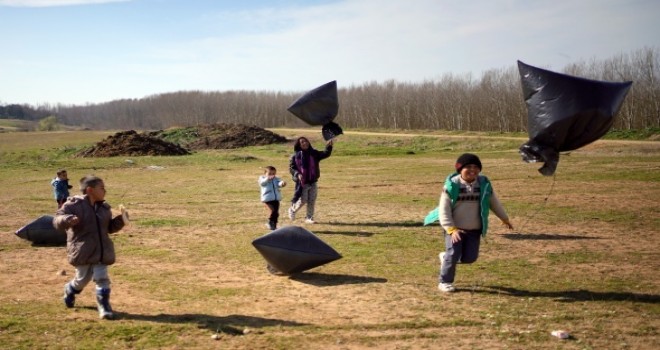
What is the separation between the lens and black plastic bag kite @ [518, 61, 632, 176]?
884 cm

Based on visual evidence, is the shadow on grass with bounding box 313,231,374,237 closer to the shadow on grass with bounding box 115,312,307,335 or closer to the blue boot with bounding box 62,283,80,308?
the shadow on grass with bounding box 115,312,307,335

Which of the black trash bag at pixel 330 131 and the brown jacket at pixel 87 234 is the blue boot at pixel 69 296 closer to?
the brown jacket at pixel 87 234

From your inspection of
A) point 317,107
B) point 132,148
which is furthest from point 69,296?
point 132,148

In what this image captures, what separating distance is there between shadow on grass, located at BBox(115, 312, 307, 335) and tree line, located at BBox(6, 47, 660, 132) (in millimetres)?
36043

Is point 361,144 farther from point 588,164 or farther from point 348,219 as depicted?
point 348,219

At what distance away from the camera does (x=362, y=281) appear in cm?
923

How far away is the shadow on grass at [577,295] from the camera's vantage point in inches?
316

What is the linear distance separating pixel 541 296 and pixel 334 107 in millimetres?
8381

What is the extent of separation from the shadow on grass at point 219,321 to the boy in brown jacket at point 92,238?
41 centimetres

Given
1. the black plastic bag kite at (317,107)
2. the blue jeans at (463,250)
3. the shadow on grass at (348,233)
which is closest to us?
the blue jeans at (463,250)

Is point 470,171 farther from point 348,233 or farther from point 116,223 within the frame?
point 348,233

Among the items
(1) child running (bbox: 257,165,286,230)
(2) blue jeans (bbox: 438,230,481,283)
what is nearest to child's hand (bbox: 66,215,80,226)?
(2) blue jeans (bbox: 438,230,481,283)

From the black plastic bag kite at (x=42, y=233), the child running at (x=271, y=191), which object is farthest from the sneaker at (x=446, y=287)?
the black plastic bag kite at (x=42, y=233)

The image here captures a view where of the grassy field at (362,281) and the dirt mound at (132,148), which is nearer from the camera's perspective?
the grassy field at (362,281)
